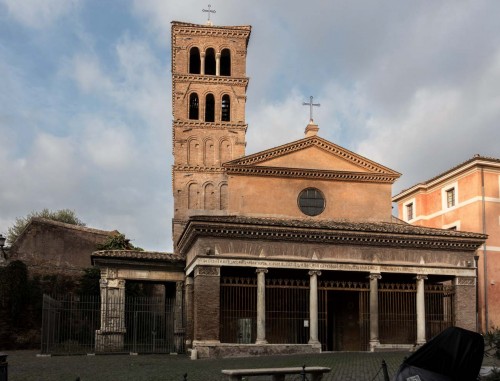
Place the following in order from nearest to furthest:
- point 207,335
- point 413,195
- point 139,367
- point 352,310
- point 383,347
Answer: point 139,367 → point 207,335 → point 383,347 → point 352,310 → point 413,195

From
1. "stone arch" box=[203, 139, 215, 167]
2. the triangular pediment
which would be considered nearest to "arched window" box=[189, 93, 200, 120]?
"stone arch" box=[203, 139, 215, 167]

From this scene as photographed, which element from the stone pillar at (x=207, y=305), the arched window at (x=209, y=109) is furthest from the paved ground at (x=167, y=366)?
the arched window at (x=209, y=109)

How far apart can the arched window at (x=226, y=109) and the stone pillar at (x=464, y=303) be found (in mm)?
23085

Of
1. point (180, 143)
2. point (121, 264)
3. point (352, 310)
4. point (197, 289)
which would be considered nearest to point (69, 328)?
point (121, 264)

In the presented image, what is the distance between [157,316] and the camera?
24.6 meters

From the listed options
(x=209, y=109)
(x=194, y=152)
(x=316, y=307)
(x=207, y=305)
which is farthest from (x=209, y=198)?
(x=207, y=305)

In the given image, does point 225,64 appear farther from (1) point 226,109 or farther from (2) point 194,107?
(2) point 194,107

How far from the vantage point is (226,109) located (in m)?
42.1

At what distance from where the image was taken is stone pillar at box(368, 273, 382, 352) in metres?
21.0

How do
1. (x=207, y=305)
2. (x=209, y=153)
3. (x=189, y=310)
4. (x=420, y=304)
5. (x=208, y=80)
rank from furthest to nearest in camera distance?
(x=208, y=80), (x=209, y=153), (x=189, y=310), (x=420, y=304), (x=207, y=305)

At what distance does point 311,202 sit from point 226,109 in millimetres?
19205

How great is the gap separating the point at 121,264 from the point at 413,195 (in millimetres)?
17290

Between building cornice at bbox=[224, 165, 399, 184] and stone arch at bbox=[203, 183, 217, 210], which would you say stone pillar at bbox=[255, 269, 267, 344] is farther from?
stone arch at bbox=[203, 183, 217, 210]

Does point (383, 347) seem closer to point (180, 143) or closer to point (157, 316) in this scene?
point (157, 316)
